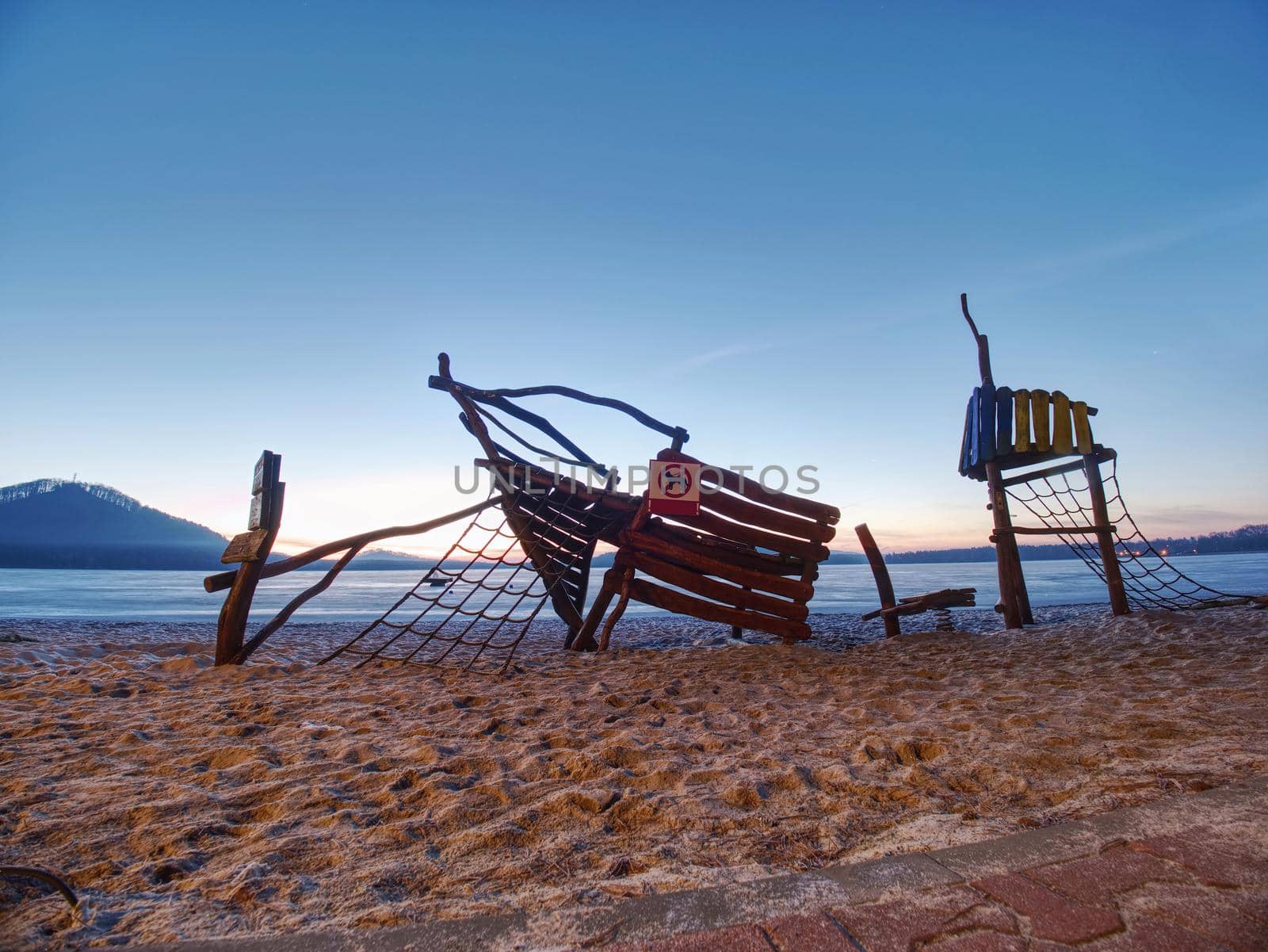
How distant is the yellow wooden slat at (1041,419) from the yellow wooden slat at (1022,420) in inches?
3.8

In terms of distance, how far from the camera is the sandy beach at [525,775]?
1.91m

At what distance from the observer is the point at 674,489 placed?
7172 millimetres

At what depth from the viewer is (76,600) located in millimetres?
20625

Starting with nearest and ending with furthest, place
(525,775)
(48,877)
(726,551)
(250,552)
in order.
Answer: (48,877), (525,775), (250,552), (726,551)

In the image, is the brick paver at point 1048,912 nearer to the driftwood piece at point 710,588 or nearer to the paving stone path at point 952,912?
the paving stone path at point 952,912

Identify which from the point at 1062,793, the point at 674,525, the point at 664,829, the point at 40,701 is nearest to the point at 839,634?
the point at 674,525

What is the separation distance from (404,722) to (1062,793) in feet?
12.1

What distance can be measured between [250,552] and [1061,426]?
11028 millimetres

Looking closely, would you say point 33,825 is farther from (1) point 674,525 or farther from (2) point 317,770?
(1) point 674,525

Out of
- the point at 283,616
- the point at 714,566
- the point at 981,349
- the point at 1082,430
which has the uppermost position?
the point at 981,349

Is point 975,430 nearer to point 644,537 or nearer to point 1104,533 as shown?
point 1104,533

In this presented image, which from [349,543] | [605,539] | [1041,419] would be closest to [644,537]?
[605,539]

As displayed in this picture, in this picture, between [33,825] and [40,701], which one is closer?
[33,825]

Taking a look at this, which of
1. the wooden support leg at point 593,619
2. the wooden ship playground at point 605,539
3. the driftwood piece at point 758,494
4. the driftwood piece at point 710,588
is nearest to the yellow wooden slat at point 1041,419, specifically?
the wooden ship playground at point 605,539
